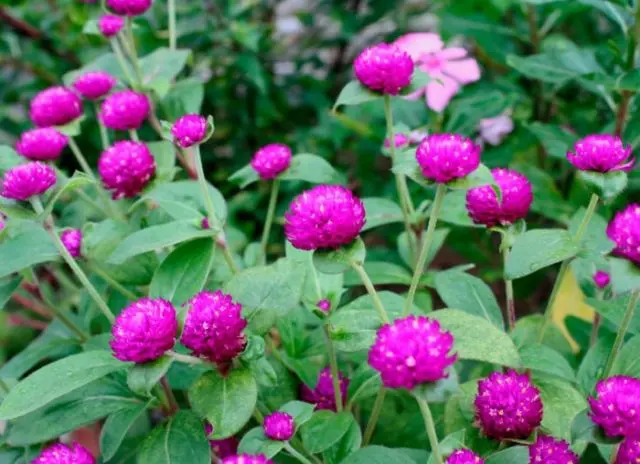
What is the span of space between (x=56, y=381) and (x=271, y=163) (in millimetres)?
381

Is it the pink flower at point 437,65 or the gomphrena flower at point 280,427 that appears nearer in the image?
the gomphrena flower at point 280,427

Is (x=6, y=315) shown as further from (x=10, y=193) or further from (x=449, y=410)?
(x=449, y=410)

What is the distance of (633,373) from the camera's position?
766 mm

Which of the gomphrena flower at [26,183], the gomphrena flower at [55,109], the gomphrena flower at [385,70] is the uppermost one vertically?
the gomphrena flower at [385,70]

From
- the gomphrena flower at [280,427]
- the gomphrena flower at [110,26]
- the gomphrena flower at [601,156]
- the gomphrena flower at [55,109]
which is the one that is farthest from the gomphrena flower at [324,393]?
the gomphrena flower at [110,26]

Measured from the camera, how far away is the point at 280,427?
0.66 metres

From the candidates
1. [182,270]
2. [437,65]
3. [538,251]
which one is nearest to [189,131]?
[182,270]

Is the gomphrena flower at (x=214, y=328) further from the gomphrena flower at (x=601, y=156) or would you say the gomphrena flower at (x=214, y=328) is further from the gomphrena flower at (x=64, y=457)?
the gomphrena flower at (x=601, y=156)

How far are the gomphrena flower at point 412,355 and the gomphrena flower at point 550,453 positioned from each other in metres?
0.16

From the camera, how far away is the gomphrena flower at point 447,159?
0.63 metres

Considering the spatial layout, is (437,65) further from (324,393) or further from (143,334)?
(143,334)

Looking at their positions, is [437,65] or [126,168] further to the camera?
[437,65]

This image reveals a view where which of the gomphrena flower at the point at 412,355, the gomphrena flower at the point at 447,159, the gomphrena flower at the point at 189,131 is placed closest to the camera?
the gomphrena flower at the point at 412,355

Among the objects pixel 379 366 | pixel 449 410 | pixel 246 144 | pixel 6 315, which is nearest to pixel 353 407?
pixel 449 410
